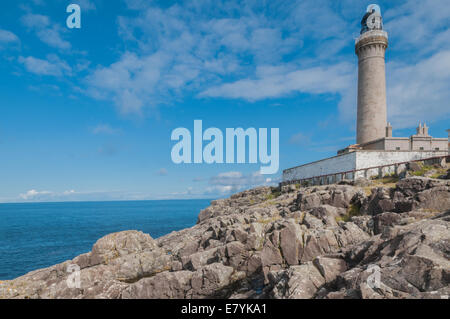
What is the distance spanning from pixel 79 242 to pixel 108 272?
4618cm

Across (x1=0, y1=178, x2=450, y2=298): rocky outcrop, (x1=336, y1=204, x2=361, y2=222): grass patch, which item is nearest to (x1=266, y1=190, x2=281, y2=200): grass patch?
(x1=0, y1=178, x2=450, y2=298): rocky outcrop

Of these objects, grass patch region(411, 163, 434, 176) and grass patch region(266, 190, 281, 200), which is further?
grass patch region(266, 190, 281, 200)

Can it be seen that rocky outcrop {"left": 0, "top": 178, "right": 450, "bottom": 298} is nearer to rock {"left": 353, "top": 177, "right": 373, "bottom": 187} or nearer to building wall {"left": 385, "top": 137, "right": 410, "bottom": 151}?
rock {"left": 353, "top": 177, "right": 373, "bottom": 187}

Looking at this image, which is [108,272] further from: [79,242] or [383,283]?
[79,242]

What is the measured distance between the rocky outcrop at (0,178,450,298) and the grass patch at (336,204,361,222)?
0.12 meters

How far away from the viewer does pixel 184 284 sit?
67.2ft

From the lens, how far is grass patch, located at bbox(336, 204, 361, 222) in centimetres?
2790

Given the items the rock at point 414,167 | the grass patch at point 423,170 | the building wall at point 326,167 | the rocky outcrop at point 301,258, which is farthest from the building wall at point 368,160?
the rocky outcrop at point 301,258

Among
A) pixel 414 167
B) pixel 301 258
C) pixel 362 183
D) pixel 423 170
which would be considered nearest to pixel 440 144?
pixel 414 167

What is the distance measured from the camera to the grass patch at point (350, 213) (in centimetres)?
2790

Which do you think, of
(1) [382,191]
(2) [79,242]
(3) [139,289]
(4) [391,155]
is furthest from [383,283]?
(2) [79,242]

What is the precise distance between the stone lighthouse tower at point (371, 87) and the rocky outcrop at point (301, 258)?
31532 mm

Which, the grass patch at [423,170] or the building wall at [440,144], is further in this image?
the building wall at [440,144]

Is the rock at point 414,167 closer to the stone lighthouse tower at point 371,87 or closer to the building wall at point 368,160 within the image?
the building wall at point 368,160
